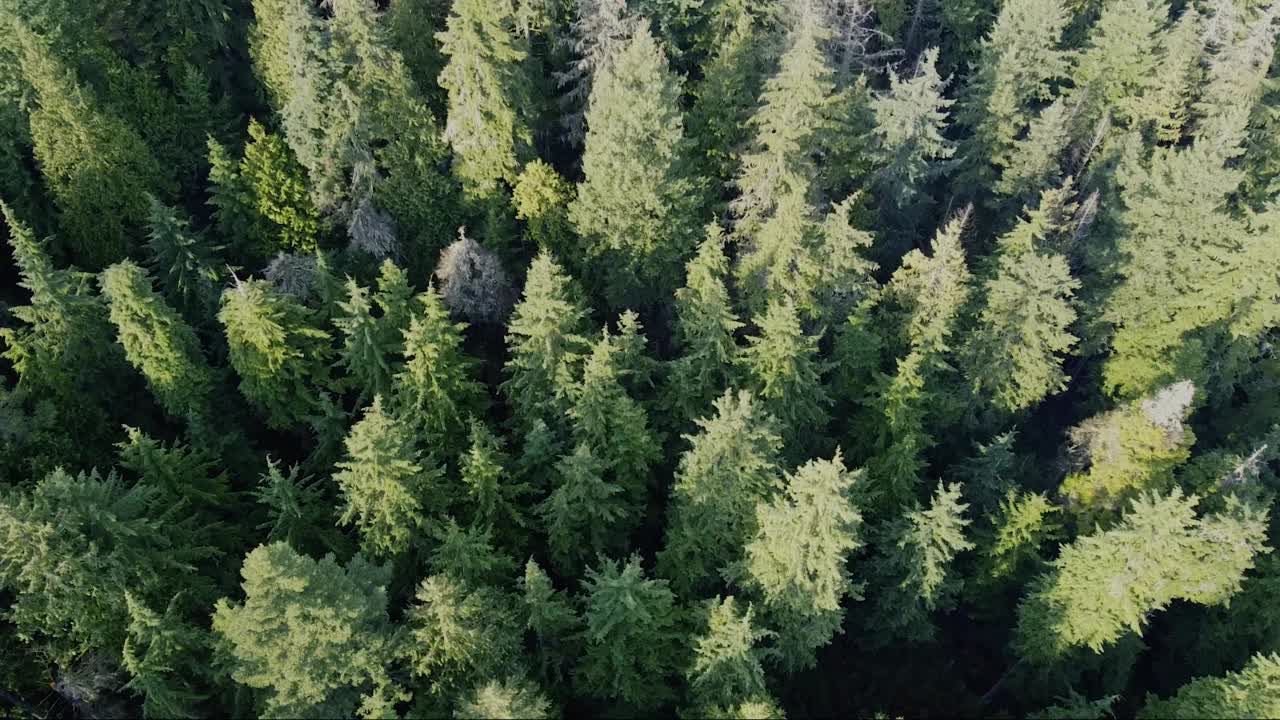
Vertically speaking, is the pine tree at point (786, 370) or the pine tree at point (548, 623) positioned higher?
the pine tree at point (786, 370)

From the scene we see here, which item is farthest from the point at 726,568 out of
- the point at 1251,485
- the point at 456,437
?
the point at 1251,485

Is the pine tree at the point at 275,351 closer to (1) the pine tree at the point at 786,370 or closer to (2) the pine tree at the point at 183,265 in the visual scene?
(2) the pine tree at the point at 183,265

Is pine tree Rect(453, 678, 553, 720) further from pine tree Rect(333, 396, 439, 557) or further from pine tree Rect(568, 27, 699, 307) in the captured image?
pine tree Rect(568, 27, 699, 307)

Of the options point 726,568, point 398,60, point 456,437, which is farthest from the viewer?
point 398,60

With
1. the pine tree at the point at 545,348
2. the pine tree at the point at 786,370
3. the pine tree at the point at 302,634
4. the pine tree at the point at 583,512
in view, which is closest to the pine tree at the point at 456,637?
the pine tree at the point at 302,634

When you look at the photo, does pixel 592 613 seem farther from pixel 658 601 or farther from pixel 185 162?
pixel 185 162

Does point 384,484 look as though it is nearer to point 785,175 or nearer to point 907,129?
point 785,175

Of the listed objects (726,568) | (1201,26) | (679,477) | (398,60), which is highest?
(1201,26)
